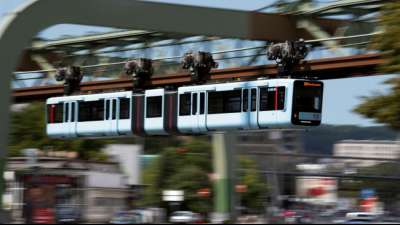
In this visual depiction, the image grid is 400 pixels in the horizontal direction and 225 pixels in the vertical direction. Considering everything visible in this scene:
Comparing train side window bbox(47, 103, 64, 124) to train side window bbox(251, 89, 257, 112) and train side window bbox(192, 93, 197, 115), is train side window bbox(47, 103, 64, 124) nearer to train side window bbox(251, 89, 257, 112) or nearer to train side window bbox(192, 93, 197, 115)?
train side window bbox(192, 93, 197, 115)

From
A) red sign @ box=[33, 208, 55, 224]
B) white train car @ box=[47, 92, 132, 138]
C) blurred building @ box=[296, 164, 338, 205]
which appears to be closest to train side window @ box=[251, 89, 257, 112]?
blurred building @ box=[296, 164, 338, 205]

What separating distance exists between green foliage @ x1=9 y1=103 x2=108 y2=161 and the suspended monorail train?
1792 cm

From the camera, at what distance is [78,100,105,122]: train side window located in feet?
129

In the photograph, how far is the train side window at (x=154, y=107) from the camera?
3625cm

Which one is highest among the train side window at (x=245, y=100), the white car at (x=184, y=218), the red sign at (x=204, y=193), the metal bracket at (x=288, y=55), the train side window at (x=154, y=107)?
the metal bracket at (x=288, y=55)

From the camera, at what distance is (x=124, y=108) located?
38094mm

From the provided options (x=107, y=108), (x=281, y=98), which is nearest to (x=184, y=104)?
(x=107, y=108)

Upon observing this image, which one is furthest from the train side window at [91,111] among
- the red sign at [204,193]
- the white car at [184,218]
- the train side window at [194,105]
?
the red sign at [204,193]

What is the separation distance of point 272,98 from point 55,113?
595 inches

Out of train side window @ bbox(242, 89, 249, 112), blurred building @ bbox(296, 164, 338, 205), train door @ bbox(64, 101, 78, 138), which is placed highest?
train side window @ bbox(242, 89, 249, 112)

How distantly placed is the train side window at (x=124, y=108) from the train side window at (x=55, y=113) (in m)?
4.51

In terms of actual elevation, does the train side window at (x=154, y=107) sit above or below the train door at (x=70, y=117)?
above

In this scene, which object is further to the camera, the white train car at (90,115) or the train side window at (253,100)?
the white train car at (90,115)

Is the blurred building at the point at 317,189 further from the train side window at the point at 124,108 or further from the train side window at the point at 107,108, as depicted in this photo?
the train side window at the point at 107,108
